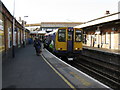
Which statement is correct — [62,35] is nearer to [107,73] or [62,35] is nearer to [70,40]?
[70,40]

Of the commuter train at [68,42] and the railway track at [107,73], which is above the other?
the commuter train at [68,42]

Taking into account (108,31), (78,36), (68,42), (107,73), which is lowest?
(107,73)

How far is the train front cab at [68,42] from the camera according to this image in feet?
53.7

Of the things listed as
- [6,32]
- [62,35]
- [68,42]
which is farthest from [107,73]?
[6,32]

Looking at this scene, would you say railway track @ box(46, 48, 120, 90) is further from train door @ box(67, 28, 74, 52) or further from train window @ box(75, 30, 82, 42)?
Result: train window @ box(75, 30, 82, 42)

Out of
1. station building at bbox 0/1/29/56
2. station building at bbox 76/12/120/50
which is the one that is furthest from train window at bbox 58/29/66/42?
station building at bbox 76/12/120/50

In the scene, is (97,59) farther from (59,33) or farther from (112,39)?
(112,39)

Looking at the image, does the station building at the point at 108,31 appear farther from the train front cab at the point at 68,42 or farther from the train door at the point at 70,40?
the train door at the point at 70,40

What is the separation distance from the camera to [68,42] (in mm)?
16438

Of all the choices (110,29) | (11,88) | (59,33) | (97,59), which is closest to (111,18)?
(110,29)

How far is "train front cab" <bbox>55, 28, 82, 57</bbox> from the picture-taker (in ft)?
53.7

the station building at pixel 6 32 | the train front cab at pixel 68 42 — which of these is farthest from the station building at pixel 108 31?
the station building at pixel 6 32

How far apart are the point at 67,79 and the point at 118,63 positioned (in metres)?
8.03

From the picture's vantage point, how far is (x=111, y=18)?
74.8 feet
